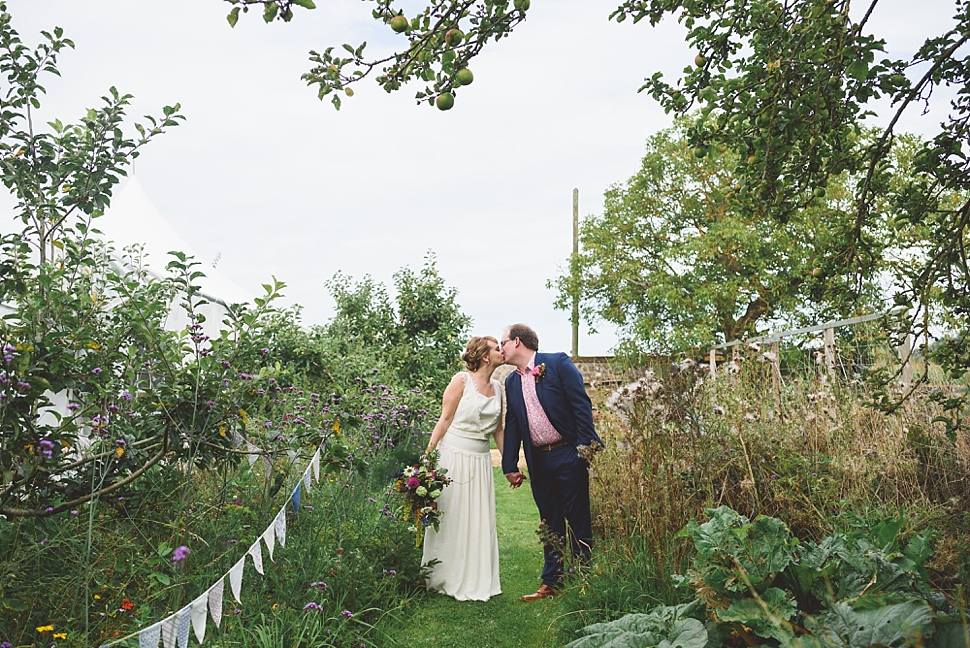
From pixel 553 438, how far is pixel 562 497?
454 mm

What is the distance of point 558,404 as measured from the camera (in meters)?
5.27

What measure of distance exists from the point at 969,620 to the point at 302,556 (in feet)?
10.9

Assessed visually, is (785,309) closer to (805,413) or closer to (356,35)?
(805,413)

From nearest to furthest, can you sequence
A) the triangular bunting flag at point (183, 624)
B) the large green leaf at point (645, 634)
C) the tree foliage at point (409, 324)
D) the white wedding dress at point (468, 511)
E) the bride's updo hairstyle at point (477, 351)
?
the large green leaf at point (645, 634) < the triangular bunting flag at point (183, 624) < the white wedding dress at point (468, 511) < the bride's updo hairstyle at point (477, 351) < the tree foliage at point (409, 324)

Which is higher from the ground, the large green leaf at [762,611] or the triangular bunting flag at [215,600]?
the triangular bunting flag at [215,600]

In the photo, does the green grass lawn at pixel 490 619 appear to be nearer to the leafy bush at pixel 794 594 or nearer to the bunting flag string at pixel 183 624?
the leafy bush at pixel 794 594

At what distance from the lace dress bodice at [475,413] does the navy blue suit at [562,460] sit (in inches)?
11.4

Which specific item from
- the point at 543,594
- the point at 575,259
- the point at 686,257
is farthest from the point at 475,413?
the point at 575,259

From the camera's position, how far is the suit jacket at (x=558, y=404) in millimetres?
5180

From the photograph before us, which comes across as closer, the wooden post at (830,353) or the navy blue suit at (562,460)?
the navy blue suit at (562,460)

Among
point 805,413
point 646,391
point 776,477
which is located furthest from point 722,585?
point 805,413

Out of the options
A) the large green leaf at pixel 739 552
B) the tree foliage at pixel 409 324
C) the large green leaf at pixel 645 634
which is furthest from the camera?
the tree foliage at pixel 409 324

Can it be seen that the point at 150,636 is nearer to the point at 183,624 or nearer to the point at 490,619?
the point at 183,624

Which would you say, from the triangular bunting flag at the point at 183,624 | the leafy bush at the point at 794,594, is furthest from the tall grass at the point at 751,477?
the triangular bunting flag at the point at 183,624
